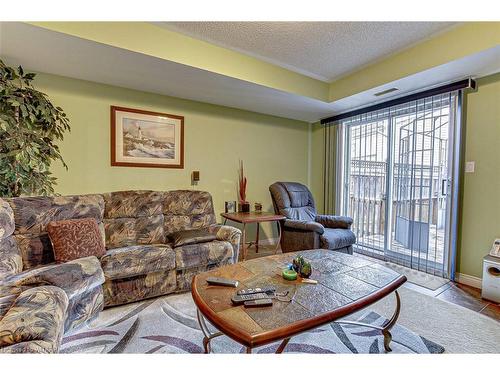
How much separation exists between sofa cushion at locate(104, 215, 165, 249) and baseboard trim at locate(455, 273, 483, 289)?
11.0ft

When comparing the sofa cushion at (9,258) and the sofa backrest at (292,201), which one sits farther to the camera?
the sofa backrest at (292,201)

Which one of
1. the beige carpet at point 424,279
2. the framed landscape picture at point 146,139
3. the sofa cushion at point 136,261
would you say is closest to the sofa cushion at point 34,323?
the sofa cushion at point 136,261

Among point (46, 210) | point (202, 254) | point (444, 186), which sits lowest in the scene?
point (202, 254)

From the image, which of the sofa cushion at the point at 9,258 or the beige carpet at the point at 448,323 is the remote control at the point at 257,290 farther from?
the sofa cushion at the point at 9,258

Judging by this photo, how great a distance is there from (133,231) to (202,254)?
0.80 metres

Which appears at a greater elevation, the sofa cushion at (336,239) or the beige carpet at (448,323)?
the sofa cushion at (336,239)

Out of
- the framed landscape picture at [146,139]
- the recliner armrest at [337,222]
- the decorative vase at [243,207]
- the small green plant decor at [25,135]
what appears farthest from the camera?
the decorative vase at [243,207]

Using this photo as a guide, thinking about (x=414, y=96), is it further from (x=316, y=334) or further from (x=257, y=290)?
(x=257, y=290)

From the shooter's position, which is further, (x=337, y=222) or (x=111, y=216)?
(x=337, y=222)

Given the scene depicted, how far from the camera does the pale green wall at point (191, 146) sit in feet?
8.75

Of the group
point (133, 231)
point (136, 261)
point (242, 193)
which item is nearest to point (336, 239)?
point (242, 193)

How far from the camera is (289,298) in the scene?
132 cm

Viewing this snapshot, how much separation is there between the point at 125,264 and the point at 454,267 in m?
3.44
